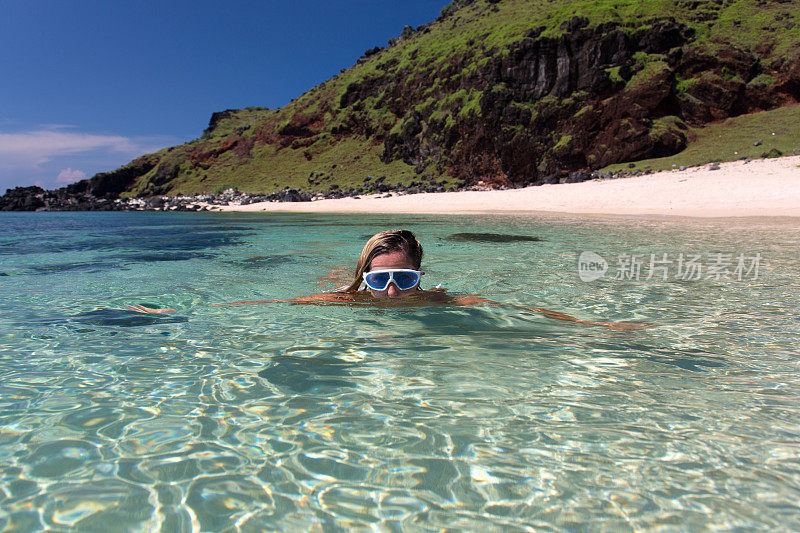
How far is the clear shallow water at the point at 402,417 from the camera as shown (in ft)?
5.69

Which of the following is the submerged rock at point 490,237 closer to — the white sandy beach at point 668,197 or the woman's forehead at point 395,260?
the woman's forehead at point 395,260

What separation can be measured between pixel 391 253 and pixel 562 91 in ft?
153

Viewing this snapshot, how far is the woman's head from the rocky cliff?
32.6m

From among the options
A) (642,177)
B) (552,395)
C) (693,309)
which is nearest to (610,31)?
(642,177)

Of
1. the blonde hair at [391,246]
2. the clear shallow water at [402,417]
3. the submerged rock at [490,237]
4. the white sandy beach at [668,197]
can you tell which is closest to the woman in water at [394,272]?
the blonde hair at [391,246]

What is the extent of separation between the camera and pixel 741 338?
12.4 ft

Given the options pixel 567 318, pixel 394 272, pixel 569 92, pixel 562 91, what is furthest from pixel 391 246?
pixel 569 92

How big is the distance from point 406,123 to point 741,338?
193 feet

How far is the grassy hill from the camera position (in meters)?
40.3

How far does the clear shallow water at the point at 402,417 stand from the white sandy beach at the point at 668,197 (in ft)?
50.1

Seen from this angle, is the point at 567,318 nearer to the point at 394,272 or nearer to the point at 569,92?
the point at 394,272

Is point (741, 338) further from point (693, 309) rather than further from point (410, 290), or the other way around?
point (410, 290)

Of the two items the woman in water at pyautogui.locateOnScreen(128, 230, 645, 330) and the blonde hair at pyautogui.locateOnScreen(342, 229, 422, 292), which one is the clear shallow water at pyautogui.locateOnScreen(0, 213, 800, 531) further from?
the blonde hair at pyautogui.locateOnScreen(342, 229, 422, 292)

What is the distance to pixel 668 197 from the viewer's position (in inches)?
810
